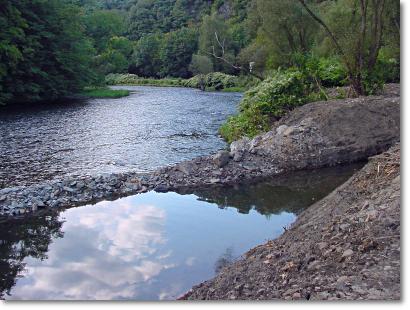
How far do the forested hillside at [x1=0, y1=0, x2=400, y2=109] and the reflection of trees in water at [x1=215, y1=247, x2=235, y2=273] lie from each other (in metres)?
9.64

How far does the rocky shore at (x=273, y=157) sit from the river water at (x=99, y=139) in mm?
1447

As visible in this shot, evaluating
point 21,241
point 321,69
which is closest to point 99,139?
point 21,241

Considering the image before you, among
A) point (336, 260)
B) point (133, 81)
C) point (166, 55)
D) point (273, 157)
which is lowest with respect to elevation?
point (133, 81)

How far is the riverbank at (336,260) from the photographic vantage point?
13.8 ft

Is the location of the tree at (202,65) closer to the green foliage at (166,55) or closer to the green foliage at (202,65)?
the green foliage at (202,65)

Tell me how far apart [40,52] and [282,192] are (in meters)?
28.9

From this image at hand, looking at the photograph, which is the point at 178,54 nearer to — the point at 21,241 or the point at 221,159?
the point at 221,159

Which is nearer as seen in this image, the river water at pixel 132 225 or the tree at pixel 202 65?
the river water at pixel 132 225

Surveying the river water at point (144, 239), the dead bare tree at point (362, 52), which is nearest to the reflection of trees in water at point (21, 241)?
the river water at point (144, 239)

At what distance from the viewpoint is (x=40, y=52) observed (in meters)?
35.1

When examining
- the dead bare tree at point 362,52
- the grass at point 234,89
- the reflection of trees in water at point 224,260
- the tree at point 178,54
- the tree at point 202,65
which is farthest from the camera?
the tree at point 178,54

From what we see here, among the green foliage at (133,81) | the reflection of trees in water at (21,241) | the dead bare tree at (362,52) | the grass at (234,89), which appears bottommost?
the green foliage at (133,81)

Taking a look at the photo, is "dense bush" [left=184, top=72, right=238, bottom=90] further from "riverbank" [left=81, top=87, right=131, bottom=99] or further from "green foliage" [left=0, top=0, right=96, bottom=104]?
"green foliage" [left=0, top=0, right=96, bottom=104]

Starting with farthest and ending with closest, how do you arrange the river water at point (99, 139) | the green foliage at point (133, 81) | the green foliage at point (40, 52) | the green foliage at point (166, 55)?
the green foliage at point (166, 55) → the green foliage at point (133, 81) → the green foliage at point (40, 52) → the river water at point (99, 139)
